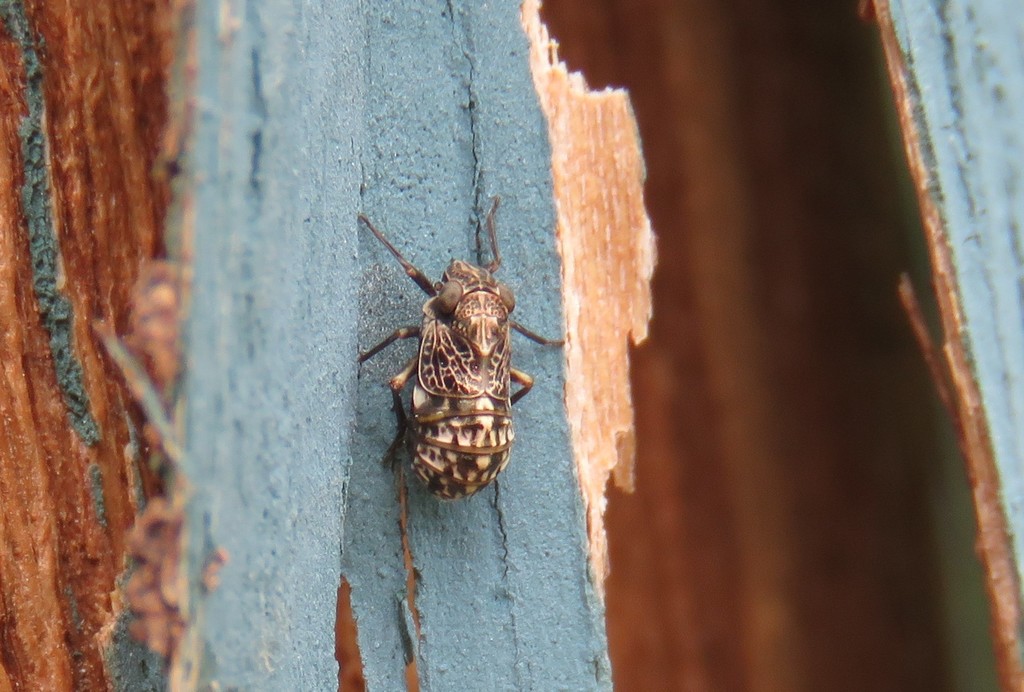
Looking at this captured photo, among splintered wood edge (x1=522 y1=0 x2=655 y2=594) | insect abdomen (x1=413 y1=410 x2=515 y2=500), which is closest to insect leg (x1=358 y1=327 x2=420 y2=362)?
insect abdomen (x1=413 y1=410 x2=515 y2=500)

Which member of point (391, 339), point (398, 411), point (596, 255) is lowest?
point (398, 411)

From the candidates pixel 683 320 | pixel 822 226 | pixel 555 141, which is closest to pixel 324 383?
pixel 555 141

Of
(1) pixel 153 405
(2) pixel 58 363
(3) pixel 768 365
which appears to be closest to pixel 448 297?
(2) pixel 58 363

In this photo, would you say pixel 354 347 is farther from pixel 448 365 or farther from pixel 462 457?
pixel 448 365

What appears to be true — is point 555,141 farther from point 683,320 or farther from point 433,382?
point 683,320

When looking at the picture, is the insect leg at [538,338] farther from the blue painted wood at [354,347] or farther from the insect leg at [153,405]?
the insect leg at [153,405]
